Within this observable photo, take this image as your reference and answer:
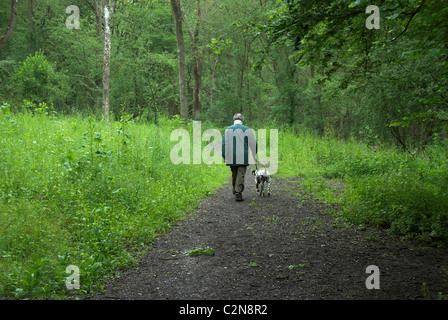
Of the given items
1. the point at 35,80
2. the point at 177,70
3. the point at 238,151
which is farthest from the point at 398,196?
the point at 177,70

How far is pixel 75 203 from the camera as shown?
560cm

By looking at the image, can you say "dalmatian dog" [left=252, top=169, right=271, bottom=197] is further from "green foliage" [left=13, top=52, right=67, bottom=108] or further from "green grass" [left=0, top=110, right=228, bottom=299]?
"green foliage" [left=13, top=52, right=67, bottom=108]

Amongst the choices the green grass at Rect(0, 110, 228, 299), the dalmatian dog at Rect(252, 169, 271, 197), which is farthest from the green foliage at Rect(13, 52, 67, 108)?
the dalmatian dog at Rect(252, 169, 271, 197)

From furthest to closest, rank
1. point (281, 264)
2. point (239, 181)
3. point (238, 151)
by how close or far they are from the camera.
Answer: point (238, 151)
point (239, 181)
point (281, 264)

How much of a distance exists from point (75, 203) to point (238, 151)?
4.77m

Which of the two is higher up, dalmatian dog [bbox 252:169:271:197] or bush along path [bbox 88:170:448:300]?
dalmatian dog [bbox 252:169:271:197]

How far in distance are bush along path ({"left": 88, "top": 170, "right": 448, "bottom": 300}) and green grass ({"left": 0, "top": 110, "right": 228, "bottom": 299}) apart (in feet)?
1.32

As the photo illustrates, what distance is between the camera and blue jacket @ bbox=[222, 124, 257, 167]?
→ 9.21 metres

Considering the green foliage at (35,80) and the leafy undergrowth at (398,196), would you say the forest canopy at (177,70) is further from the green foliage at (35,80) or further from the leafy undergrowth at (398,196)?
the leafy undergrowth at (398,196)

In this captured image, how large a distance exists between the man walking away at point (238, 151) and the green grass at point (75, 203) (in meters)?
1.11

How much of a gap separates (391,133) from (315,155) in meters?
5.32

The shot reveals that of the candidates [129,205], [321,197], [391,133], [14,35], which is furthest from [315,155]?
[14,35]

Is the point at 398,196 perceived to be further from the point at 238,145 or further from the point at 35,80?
the point at 35,80

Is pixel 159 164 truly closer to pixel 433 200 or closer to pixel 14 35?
pixel 433 200
